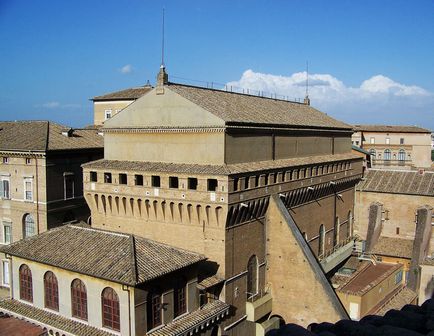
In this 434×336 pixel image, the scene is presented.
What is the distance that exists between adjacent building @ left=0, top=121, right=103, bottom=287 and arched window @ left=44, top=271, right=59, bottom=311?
889cm

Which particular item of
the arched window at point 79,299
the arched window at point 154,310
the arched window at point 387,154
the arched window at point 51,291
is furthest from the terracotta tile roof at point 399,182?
the arched window at point 51,291

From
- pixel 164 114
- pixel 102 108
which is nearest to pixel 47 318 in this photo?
pixel 164 114

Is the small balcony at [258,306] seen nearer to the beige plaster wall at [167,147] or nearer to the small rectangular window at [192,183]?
the small rectangular window at [192,183]

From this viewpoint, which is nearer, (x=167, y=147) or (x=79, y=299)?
(x=79, y=299)

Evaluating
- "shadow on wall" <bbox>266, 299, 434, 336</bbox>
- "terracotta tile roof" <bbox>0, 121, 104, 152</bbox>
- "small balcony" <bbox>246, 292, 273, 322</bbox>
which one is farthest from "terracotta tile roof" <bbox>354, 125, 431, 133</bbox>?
"shadow on wall" <bbox>266, 299, 434, 336</bbox>

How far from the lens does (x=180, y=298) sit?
64.4 feet

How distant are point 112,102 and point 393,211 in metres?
29.0

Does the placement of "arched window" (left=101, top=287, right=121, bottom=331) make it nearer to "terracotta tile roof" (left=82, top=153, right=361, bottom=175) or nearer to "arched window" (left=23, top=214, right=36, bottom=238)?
"terracotta tile roof" (left=82, top=153, right=361, bottom=175)

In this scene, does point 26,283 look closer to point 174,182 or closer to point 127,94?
point 174,182

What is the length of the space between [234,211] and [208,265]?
289 centimetres

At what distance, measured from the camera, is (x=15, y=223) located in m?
30.3

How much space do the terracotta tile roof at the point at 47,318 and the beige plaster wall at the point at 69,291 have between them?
0.22 meters

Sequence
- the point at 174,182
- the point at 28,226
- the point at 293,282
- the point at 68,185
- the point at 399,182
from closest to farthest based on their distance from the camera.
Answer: the point at 174,182
the point at 293,282
the point at 28,226
the point at 68,185
the point at 399,182

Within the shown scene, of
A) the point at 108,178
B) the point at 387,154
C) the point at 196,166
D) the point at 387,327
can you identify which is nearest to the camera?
the point at 387,327
